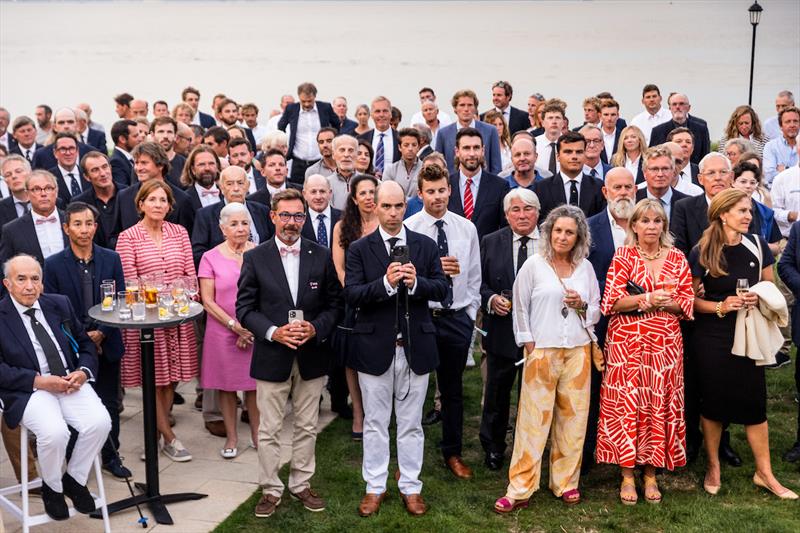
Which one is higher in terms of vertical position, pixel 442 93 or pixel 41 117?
pixel 442 93

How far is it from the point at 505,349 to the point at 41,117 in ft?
30.0

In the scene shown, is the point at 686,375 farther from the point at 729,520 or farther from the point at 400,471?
the point at 400,471

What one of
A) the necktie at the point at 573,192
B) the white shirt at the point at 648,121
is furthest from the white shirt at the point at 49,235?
the white shirt at the point at 648,121

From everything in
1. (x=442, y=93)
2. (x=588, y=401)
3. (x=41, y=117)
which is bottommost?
(x=588, y=401)

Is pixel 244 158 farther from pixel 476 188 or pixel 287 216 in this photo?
pixel 287 216

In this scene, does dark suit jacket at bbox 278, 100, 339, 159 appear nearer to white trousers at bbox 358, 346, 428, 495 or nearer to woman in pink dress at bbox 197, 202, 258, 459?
woman in pink dress at bbox 197, 202, 258, 459

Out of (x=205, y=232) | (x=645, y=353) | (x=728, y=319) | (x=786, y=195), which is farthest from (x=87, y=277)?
(x=786, y=195)

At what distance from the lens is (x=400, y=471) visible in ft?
16.9

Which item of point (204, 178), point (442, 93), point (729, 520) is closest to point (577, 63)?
point (442, 93)

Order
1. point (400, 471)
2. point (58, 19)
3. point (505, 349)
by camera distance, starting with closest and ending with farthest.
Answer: point (400, 471) < point (505, 349) < point (58, 19)

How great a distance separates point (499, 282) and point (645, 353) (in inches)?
39.0

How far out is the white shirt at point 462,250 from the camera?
218 inches

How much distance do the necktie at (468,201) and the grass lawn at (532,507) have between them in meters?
1.73

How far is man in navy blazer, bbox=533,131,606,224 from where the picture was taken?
622 centimetres
